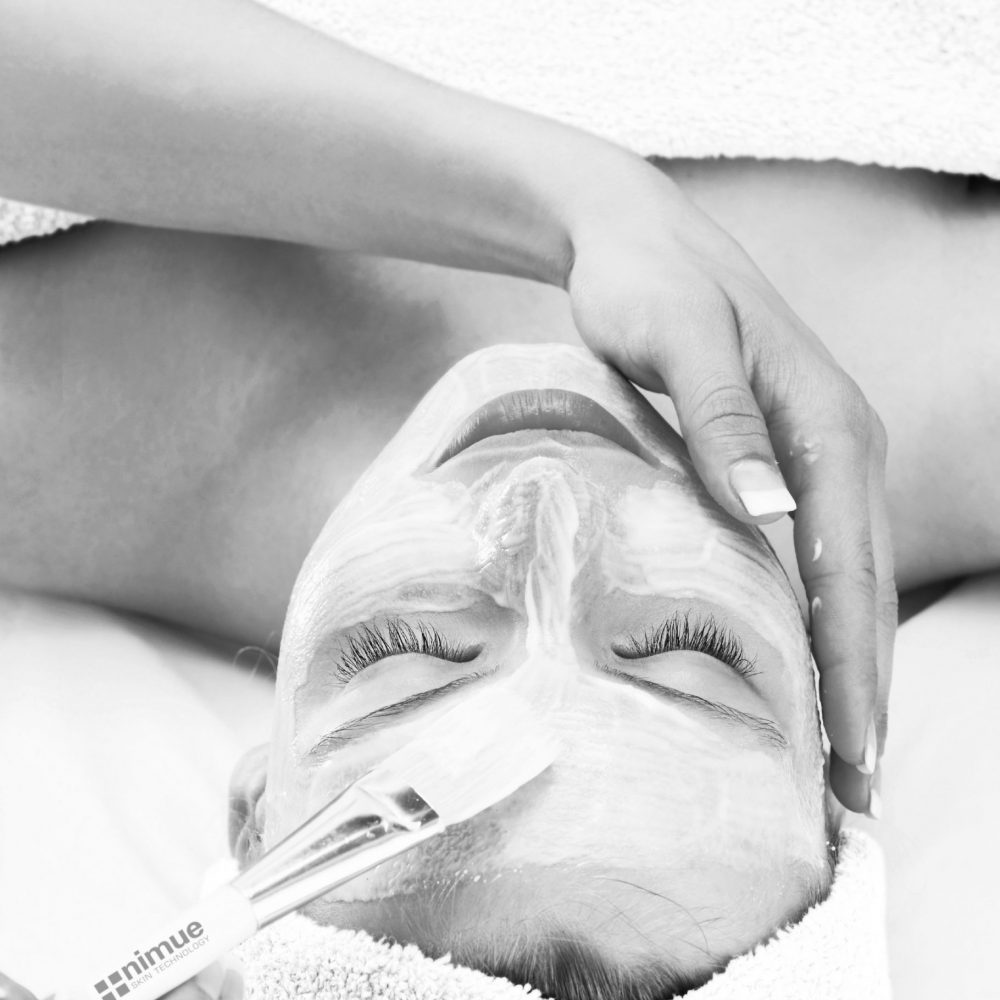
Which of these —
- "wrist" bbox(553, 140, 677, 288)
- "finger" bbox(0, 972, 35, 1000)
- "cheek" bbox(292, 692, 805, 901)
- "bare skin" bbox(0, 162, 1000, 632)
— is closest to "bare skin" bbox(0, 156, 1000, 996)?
"bare skin" bbox(0, 162, 1000, 632)

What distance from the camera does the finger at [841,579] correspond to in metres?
0.71

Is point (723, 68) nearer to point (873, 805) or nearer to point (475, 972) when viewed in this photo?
point (873, 805)

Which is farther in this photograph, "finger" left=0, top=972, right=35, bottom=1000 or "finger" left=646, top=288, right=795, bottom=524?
"finger" left=646, top=288, right=795, bottom=524

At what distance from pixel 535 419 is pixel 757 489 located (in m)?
0.12

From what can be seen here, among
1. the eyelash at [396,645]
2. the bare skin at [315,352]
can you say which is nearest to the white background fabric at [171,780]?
the bare skin at [315,352]

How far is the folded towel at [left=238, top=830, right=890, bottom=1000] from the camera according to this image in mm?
565

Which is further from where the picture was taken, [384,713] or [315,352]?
[315,352]

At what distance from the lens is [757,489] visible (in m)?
0.65

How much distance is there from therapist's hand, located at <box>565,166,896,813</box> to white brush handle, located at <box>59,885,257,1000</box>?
12.2 inches

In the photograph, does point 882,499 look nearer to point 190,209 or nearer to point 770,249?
point 770,249

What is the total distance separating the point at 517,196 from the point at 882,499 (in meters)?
0.30

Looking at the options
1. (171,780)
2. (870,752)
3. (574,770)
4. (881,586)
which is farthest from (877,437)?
(171,780)

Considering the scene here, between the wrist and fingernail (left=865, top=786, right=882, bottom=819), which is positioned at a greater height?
the wrist

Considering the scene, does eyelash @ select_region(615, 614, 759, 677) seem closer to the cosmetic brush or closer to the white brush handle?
the cosmetic brush
